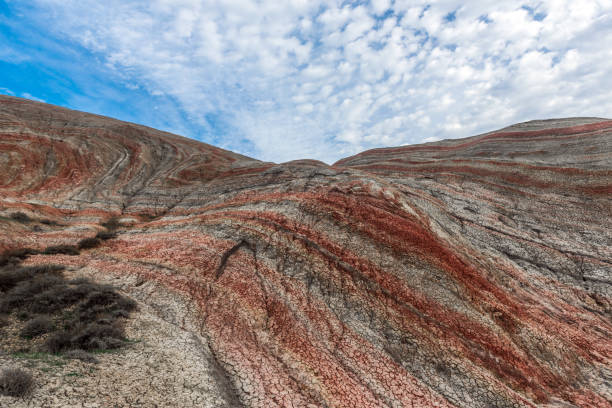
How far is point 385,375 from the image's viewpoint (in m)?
11.3

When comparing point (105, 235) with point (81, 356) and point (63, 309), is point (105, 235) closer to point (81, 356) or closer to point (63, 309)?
point (63, 309)

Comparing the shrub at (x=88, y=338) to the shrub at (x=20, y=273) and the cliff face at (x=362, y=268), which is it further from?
the shrub at (x=20, y=273)

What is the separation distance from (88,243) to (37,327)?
436 inches

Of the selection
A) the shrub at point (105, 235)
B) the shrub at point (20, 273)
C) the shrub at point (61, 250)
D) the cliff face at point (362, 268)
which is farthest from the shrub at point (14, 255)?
the shrub at point (105, 235)

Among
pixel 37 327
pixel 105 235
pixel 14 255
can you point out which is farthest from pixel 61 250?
pixel 37 327

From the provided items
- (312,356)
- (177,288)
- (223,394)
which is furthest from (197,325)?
(312,356)

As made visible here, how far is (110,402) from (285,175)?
77.7 ft

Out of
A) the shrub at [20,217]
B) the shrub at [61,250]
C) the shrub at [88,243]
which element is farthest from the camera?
the shrub at [20,217]

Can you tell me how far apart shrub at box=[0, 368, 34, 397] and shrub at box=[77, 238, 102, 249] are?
14605mm

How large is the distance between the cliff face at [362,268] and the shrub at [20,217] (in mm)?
725

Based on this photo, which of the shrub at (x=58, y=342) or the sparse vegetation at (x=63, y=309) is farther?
the sparse vegetation at (x=63, y=309)

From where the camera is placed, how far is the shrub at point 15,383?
19.2 ft

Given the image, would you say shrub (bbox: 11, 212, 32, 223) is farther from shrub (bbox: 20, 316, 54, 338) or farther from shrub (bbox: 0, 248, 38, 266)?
shrub (bbox: 20, 316, 54, 338)

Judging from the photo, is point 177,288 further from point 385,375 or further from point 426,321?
point 426,321
